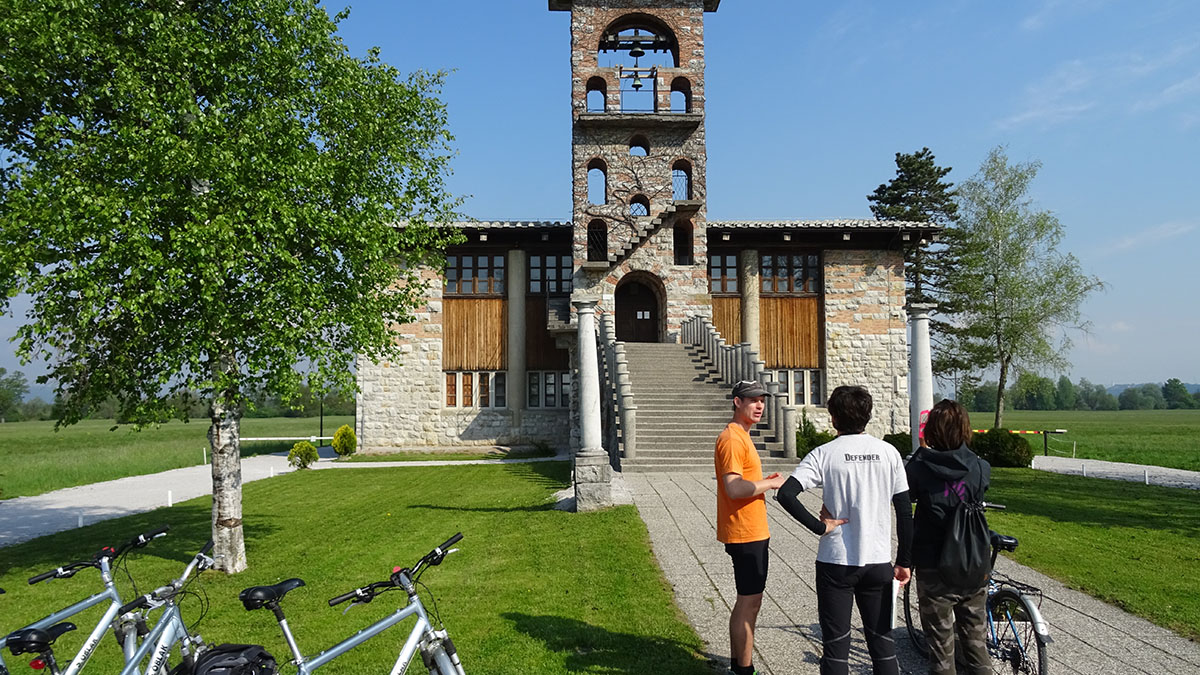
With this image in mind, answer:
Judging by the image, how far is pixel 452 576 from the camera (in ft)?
28.8

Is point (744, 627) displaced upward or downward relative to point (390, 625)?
downward

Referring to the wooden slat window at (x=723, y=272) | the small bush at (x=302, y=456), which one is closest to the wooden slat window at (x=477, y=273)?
the small bush at (x=302, y=456)

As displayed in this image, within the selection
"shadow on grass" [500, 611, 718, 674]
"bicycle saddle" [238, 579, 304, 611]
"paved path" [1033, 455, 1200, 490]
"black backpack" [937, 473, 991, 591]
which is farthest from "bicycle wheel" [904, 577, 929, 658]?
"paved path" [1033, 455, 1200, 490]

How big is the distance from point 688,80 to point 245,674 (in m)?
25.2

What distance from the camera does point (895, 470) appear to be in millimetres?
4477

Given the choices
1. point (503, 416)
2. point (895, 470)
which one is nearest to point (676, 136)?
point (503, 416)

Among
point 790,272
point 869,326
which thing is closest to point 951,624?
point 790,272

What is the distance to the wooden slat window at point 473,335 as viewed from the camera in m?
26.7

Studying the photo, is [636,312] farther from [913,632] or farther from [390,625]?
[390,625]

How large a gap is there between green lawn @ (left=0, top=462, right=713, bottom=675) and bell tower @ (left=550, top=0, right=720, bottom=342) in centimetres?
1070

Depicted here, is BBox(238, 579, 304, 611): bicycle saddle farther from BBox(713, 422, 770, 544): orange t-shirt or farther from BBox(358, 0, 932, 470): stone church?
BBox(358, 0, 932, 470): stone church

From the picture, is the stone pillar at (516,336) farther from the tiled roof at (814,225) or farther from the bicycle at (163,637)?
the bicycle at (163,637)

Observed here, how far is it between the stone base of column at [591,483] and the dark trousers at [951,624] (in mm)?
7817

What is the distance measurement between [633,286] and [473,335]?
607 cm
